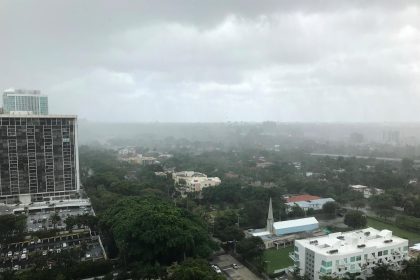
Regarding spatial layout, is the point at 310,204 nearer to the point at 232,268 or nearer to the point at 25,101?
the point at 232,268

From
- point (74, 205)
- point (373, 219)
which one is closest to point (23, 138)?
point (74, 205)

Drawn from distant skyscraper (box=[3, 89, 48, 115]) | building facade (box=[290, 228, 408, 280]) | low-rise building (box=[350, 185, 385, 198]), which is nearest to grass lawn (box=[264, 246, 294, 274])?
building facade (box=[290, 228, 408, 280])

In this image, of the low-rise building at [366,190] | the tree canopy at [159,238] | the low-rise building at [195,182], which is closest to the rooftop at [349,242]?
the tree canopy at [159,238]

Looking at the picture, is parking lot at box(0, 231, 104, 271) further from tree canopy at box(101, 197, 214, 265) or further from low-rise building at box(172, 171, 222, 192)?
low-rise building at box(172, 171, 222, 192)

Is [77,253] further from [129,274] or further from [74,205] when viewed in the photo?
[74,205]

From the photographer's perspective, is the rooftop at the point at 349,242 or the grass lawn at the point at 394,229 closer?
the rooftop at the point at 349,242

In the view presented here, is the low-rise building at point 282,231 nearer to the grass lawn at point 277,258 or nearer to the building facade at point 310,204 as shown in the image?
the grass lawn at point 277,258

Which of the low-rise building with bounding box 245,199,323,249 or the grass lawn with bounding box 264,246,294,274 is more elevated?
the low-rise building with bounding box 245,199,323,249
